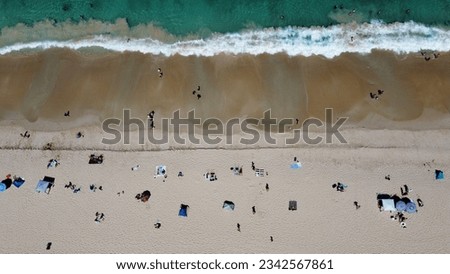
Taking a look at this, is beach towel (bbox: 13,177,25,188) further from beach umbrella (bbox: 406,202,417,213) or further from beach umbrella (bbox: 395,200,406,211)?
beach umbrella (bbox: 406,202,417,213)

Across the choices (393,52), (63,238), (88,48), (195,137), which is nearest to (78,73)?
(88,48)

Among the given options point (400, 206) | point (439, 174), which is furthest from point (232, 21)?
point (439, 174)

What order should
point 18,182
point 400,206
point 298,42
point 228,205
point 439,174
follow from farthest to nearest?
point 298,42, point 18,182, point 439,174, point 228,205, point 400,206

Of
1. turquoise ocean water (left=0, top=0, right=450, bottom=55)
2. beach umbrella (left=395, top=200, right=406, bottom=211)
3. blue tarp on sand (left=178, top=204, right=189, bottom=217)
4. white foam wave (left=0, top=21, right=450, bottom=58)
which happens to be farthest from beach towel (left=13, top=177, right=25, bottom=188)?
beach umbrella (left=395, top=200, right=406, bottom=211)

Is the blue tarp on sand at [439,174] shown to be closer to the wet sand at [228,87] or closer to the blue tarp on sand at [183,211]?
the wet sand at [228,87]

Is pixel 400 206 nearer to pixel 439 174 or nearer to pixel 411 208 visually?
pixel 411 208

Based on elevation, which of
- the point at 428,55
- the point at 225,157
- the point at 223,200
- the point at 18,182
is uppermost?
the point at 428,55
